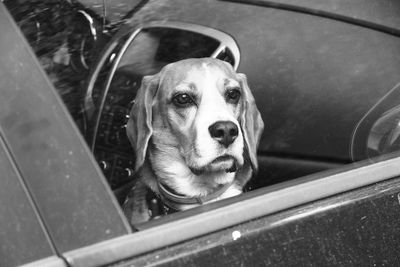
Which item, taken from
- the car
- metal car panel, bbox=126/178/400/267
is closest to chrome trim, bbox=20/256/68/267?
the car

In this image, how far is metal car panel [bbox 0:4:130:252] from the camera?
5.58 ft

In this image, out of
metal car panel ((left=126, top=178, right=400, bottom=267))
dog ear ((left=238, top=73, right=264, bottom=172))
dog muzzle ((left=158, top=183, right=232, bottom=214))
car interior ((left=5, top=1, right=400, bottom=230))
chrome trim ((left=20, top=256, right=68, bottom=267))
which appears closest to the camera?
chrome trim ((left=20, top=256, right=68, bottom=267))

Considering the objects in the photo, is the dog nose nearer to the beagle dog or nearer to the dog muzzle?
the beagle dog

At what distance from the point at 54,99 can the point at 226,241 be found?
533mm

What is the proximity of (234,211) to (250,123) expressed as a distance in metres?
1.46

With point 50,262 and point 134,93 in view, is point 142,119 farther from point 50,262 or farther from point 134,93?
point 50,262

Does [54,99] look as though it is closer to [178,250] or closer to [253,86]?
[178,250]

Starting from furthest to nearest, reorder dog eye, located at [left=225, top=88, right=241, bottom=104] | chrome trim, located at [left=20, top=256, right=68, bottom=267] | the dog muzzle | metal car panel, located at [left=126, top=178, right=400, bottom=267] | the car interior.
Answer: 1. dog eye, located at [left=225, top=88, right=241, bottom=104]
2. the dog muzzle
3. the car interior
4. metal car panel, located at [left=126, top=178, right=400, bottom=267]
5. chrome trim, located at [left=20, top=256, right=68, bottom=267]

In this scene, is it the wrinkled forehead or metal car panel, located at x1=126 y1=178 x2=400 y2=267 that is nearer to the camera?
metal car panel, located at x1=126 y1=178 x2=400 y2=267

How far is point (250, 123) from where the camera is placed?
10.7 ft

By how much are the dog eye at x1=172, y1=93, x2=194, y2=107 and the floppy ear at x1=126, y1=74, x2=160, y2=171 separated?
10cm

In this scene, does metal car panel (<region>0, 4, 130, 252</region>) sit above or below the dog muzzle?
above

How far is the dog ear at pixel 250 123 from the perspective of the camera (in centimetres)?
304

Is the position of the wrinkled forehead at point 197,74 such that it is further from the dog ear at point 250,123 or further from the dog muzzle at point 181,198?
the dog muzzle at point 181,198
